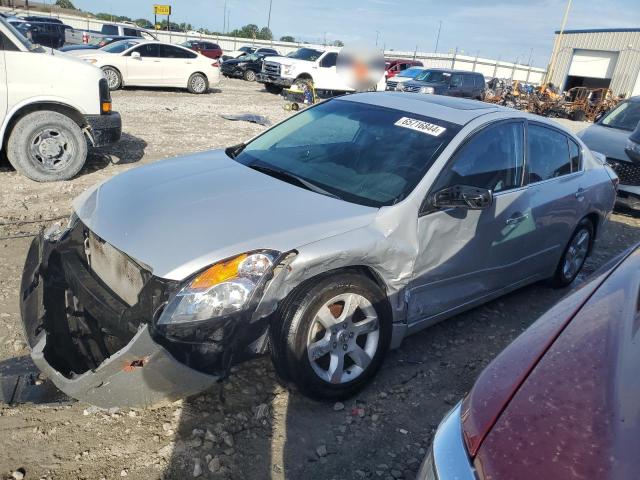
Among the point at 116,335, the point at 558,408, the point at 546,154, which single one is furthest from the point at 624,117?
the point at 116,335

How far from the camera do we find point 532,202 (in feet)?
12.4

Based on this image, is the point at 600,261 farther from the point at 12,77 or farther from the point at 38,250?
the point at 12,77

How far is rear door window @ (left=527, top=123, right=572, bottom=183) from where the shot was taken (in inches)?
152

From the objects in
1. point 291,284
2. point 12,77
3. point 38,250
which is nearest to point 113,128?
point 12,77

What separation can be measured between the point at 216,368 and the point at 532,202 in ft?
8.68

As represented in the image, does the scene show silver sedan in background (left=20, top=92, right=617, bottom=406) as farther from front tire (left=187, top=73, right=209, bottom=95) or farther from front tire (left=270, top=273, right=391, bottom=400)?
front tire (left=187, top=73, right=209, bottom=95)

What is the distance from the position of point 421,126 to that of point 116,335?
2.28 metres

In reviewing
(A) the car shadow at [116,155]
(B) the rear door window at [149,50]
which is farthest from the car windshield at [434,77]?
(A) the car shadow at [116,155]

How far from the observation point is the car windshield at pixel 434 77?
68.2 feet

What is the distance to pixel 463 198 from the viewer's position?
9.80ft

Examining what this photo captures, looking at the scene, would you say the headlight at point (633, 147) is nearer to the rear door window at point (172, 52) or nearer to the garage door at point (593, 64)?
the rear door window at point (172, 52)

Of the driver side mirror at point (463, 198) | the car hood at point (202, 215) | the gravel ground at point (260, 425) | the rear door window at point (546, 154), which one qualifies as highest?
the rear door window at point (546, 154)

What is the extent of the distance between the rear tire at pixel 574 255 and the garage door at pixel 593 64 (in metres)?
32.3

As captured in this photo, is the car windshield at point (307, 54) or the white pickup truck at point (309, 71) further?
the car windshield at point (307, 54)
